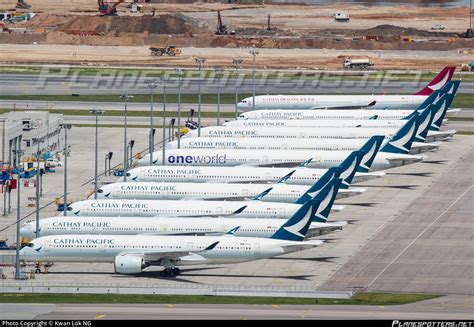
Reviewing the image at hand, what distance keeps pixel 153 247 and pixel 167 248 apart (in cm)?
107

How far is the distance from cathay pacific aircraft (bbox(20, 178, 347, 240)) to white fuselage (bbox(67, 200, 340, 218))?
6157 mm

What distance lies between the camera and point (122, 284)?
10600cm

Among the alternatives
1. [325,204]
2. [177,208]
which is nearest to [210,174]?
[177,208]

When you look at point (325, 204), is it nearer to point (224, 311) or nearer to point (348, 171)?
point (348, 171)

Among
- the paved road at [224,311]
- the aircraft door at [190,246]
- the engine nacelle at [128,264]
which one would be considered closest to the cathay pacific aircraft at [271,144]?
the aircraft door at [190,246]

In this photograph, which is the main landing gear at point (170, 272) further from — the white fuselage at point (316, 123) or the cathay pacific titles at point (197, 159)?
the white fuselage at point (316, 123)

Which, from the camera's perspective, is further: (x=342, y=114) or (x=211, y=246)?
(x=342, y=114)

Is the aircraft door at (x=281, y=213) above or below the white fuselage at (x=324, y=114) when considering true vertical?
below

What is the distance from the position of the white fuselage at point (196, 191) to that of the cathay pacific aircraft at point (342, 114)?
5805cm

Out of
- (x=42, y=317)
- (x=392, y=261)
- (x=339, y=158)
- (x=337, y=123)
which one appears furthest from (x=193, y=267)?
(x=337, y=123)

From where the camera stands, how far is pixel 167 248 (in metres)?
108

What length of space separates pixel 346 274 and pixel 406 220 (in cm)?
2526

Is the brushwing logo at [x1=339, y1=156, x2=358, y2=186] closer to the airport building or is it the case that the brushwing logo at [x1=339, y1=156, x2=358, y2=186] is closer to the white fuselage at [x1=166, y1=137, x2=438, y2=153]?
the white fuselage at [x1=166, y1=137, x2=438, y2=153]

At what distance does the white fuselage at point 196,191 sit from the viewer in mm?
131000
